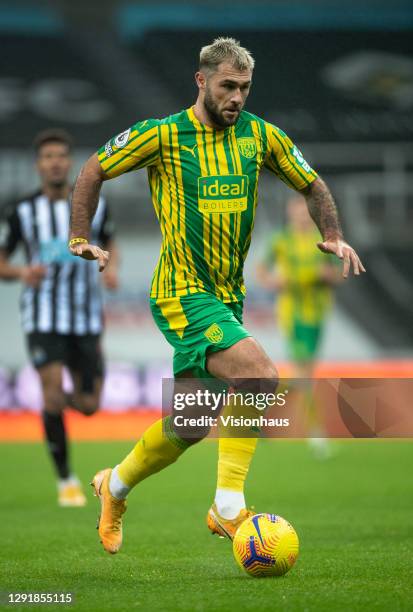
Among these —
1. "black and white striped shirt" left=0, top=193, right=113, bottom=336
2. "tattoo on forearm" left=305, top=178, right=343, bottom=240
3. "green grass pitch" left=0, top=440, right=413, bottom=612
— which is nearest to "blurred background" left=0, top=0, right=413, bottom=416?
"green grass pitch" left=0, top=440, right=413, bottom=612

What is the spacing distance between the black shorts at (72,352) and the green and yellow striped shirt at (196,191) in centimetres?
296

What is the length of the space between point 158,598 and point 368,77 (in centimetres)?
1980

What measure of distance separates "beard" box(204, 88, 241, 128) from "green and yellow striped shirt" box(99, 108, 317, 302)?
56 mm

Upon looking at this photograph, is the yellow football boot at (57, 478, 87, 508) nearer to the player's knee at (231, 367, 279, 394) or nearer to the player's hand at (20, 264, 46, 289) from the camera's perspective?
the player's hand at (20, 264, 46, 289)

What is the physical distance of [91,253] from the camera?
5.02 metres

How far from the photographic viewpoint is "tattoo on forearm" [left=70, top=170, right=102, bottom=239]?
16.9ft

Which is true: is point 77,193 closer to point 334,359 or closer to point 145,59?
point 334,359

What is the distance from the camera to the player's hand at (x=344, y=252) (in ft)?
16.9

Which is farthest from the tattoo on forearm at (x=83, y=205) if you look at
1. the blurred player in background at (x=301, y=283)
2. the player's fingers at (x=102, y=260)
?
the blurred player in background at (x=301, y=283)

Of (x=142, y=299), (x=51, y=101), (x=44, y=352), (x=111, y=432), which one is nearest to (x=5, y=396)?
(x=111, y=432)

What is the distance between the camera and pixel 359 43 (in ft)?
76.1

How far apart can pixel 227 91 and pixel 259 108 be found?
17228mm

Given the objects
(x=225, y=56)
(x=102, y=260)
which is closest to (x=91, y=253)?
(x=102, y=260)

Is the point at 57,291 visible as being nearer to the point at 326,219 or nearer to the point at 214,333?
the point at 326,219
